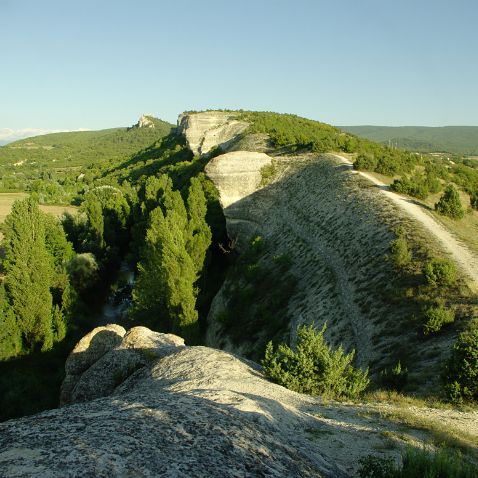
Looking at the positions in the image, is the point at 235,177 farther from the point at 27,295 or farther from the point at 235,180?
the point at 27,295

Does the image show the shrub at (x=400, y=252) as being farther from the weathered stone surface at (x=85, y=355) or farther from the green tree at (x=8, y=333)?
the green tree at (x=8, y=333)

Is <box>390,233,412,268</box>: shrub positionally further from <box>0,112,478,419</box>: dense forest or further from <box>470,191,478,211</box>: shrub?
<box>470,191,478,211</box>: shrub

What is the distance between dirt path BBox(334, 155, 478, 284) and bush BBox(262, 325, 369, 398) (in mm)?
10100

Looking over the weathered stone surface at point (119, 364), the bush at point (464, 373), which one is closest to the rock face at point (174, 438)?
the bush at point (464, 373)

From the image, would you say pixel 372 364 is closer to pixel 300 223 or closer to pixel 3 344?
pixel 300 223

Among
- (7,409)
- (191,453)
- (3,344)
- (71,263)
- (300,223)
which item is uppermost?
(300,223)

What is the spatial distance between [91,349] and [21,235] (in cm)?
1758

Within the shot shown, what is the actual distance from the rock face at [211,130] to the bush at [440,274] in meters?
54.4

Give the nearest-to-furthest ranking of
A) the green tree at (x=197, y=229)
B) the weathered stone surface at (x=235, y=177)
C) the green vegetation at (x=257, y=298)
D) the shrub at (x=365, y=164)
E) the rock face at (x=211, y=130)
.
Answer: the green vegetation at (x=257, y=298)
the shrub at (x=365, y=164)
the green tree at (x=197, y=229)
the weathered stone surface at (x=235, y=177)
the rock face at (x=211, y=130)

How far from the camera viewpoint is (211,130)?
8438cm

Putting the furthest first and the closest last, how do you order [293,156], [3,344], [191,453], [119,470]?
[293,156] < [3,344] < [191,453] < [119,470]

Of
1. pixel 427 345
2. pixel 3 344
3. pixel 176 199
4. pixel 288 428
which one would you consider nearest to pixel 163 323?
pixel 3 344

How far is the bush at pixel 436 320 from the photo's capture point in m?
17.9

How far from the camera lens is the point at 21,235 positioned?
113ft
